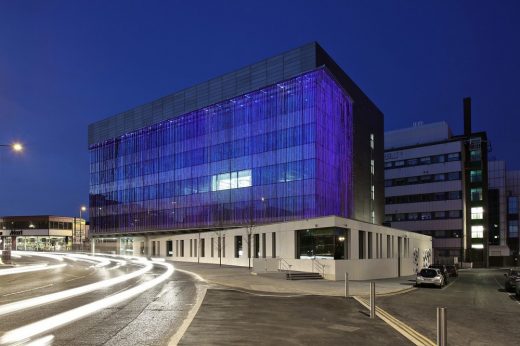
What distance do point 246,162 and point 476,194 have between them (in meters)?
59.0

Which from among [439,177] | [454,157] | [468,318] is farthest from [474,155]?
[468,318]

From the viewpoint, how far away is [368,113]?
87062 millimetres

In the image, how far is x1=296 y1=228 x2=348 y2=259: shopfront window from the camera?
3884 cm

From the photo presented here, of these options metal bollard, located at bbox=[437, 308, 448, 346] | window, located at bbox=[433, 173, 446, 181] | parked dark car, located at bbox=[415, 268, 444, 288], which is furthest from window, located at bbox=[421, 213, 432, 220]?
metal bollard, located at bbox=[437, 308, 448, 346]

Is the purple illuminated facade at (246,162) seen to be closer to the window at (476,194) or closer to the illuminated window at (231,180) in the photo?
the illuminated window at (231,180)

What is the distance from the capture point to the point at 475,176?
105 metres

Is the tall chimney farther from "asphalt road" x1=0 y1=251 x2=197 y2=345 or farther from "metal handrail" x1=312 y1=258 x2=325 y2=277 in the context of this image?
"asphalt road" x1=0 y1=251 x2=197 y2=345

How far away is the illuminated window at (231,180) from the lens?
72037mm

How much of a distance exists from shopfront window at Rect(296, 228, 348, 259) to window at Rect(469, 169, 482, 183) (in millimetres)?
75609

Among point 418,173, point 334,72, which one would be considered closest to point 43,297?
point 334,72

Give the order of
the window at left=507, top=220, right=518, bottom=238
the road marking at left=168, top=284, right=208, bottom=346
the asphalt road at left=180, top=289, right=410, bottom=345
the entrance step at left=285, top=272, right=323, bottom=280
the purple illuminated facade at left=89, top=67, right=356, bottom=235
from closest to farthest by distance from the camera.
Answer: the road marking at left=168, top=284, right=208, bottom=346, the asphalt road at left=180, top=289, right=410, bottom=345, the entrance step at left=285, top=272, right=323, bottom=280, the purple illuminated facade at left=89, top=67, right=356, bottom=235, the window at left=507, top=220, right=518, bottom=238

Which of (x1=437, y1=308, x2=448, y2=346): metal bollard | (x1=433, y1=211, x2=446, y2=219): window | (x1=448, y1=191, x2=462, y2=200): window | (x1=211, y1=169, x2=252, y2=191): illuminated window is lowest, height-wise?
(x1=433, y1=211, x2=446, y2=219): window

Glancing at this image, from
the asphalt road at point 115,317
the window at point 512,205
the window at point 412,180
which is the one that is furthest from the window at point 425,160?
the asphalt road at point 115,317

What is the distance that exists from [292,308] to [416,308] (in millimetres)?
6020
